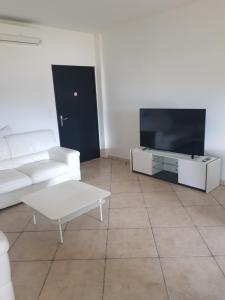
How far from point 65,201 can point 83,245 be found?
500 mm

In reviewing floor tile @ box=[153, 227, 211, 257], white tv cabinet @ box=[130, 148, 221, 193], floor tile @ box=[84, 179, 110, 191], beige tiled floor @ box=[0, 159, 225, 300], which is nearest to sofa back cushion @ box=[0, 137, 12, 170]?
beige tiled floor @ box=[0, 159, 225, 300]

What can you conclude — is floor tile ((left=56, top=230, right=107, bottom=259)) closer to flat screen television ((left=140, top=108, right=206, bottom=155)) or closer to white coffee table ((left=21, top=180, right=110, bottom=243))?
white coffee table ((left=21, top=180, right=110, bottom=243))

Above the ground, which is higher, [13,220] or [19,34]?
[19,34]

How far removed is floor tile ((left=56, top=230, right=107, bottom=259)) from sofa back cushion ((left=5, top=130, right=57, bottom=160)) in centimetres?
175

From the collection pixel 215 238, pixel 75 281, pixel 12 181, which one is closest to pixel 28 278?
pixel 75 281

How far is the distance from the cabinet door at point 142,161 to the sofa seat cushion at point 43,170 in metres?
1.26

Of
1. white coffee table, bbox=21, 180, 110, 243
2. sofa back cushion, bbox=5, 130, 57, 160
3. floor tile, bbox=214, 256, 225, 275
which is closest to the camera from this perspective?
floor tile, bbox=214, 256, 225, 275

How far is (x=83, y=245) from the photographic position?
2371mm

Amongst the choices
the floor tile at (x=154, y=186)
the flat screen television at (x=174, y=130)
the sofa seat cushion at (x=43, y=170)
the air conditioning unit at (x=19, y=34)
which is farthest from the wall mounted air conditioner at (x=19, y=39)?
the floor tile at (x=154, y=186)

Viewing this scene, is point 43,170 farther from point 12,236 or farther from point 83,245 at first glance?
point 83,245

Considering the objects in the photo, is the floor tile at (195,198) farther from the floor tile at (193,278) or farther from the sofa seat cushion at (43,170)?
the sofa seat cushion at (43,170)

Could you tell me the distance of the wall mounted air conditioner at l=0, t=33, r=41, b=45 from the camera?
3596mm

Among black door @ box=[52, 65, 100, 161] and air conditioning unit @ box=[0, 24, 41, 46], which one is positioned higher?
air conditioning unit @ box=[0, 24, 41, 46]

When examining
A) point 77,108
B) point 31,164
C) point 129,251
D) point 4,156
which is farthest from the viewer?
point 77,108
